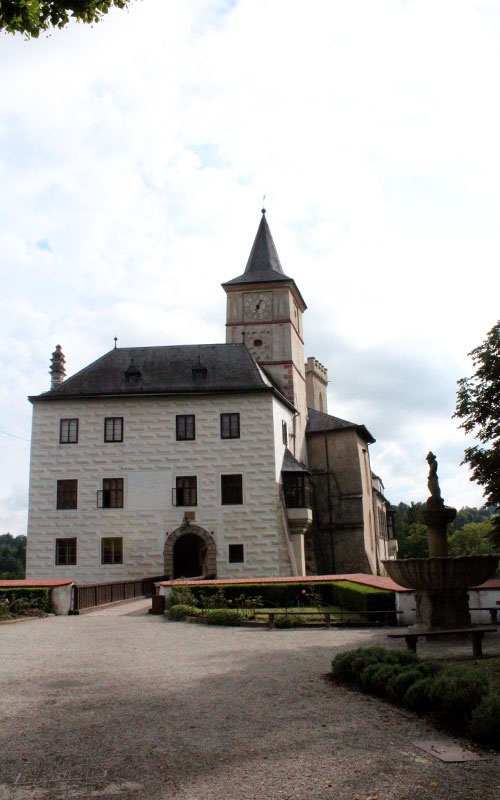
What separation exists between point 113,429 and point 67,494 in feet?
12.3

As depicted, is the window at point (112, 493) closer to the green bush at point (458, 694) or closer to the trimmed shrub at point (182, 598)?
the trimmed shrub at point (182, 598)

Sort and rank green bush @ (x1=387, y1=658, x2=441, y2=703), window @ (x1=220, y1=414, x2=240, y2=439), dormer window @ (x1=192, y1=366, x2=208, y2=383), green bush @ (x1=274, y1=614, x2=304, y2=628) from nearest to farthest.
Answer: green bush @ (x1=387, y1=658, x2=441, y2=703), green bush @ (x1=274, y1=614, x2=304, y2=628), window @ (x1=220, y1=414, x2=240, y2=439), dormer window @ (x1=192, y1=366, x2=208, y2=383)

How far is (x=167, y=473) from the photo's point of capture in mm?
33750

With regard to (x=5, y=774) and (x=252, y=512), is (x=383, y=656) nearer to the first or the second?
(x=5, y=774)

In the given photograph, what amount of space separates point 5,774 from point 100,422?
1141 inches

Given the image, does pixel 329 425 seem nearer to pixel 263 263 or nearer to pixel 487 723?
pixel 263 263

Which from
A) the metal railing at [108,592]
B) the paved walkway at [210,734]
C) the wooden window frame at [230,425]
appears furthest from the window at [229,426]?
the paved walkway at [210,734]

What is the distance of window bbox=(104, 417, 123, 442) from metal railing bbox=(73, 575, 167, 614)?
7.02 meters

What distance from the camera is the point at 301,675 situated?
34.5 ft

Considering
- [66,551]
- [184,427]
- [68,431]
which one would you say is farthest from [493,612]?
[68,431]

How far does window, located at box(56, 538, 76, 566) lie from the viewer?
108ft

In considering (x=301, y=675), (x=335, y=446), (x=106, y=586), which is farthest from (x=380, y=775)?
(x=335, y=446)

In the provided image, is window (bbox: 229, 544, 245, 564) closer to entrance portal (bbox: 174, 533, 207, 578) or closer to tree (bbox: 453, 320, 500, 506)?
entrance portal (bbox: 174, 533, 207, 578)

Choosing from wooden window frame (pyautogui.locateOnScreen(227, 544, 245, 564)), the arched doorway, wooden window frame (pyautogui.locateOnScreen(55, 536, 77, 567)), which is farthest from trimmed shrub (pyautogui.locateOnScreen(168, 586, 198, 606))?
wooden window frame (pyautogui.locateOnScreen(55, 536, 77, 567))
